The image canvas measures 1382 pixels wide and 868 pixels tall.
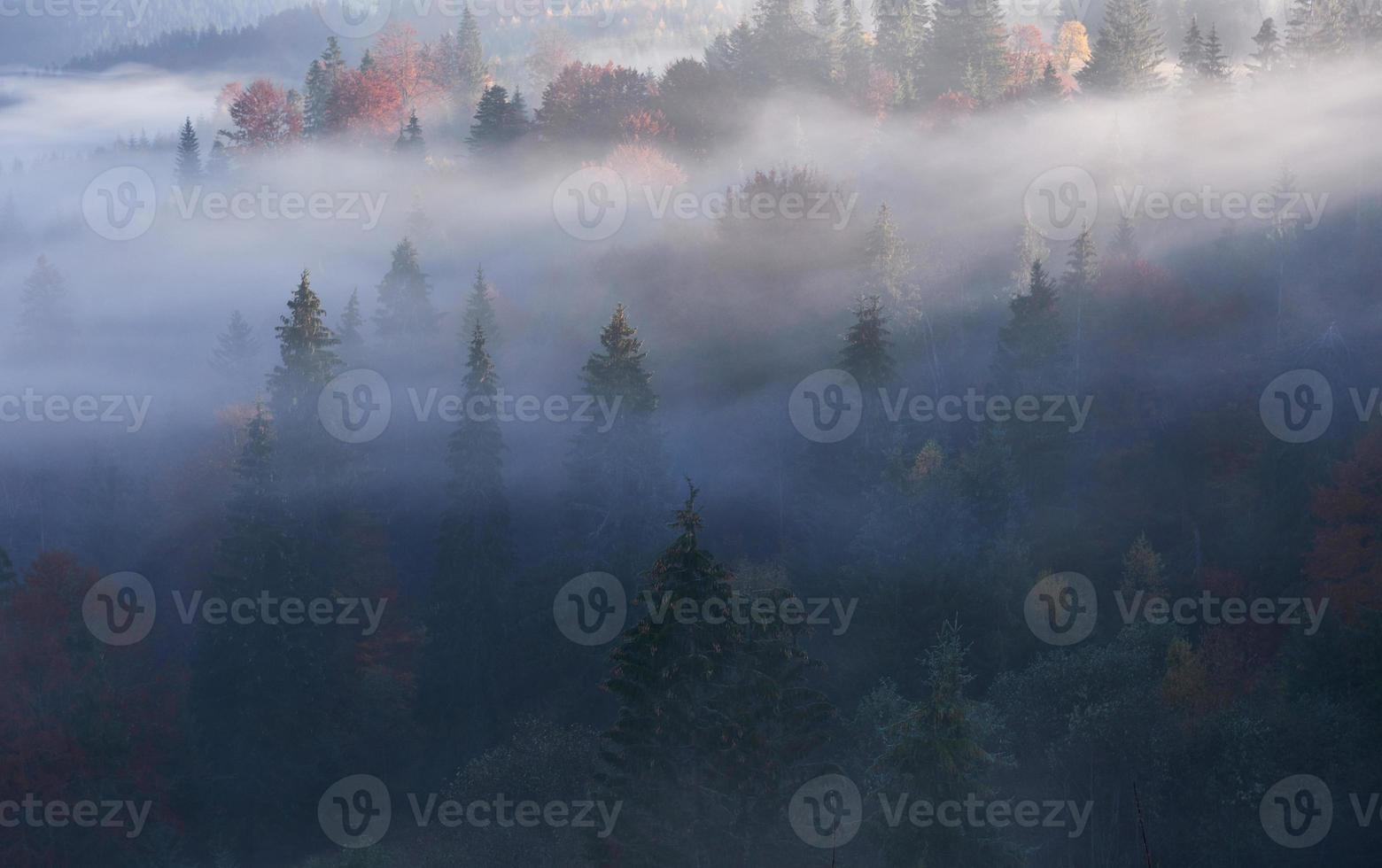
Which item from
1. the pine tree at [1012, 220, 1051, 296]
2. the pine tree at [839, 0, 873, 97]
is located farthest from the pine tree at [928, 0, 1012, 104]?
the pine tree at [1012, 220, 1051, 296]

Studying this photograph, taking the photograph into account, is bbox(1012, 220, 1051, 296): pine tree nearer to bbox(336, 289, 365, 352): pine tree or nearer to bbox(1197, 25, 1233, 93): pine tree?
bbox(1197, 25, 1233, 93): pine tree

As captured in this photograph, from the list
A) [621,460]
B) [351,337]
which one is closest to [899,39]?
[351,337]

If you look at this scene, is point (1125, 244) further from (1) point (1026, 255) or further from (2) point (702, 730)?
(2) point (702, 730)

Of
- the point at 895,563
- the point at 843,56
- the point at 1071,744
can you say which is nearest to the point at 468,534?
the point at 895,563

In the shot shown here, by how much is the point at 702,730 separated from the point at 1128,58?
54.3 m

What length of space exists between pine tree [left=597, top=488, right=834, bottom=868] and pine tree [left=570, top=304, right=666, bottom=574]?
53.7 feet

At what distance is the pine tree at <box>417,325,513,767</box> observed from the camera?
4588cm

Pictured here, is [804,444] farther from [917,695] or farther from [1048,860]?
[1048,860]

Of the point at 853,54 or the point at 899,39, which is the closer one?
the point at 853,54

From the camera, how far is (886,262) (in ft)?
175

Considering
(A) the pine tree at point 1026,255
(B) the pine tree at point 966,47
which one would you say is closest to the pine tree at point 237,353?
(A) the pine tree at point 1026,255

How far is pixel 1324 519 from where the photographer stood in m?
42.7

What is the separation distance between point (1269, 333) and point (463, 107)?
64235 mm

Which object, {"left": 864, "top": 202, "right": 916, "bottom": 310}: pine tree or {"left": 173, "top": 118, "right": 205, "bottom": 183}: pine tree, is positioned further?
{"left": 173, "top": 118, "right": 205, "bottom": 183}: pine tree
